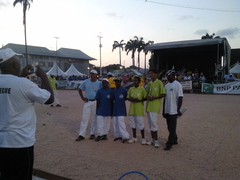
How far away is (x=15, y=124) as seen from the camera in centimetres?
212

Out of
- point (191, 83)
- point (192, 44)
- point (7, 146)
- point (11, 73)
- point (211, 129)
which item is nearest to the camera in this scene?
point (7, 146)

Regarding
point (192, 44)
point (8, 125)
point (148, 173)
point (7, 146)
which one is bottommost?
point (148, 173)

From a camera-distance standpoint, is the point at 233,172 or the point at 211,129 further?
the point at 211,129

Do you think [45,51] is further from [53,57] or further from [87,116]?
[87,116]

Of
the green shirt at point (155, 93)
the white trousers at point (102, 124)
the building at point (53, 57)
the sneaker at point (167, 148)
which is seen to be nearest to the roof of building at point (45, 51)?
the building at point (53, 57)

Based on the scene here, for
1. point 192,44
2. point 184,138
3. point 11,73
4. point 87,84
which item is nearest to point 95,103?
point 87,84

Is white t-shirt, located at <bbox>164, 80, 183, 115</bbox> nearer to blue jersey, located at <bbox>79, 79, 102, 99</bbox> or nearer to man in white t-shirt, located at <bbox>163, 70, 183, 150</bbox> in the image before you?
man in white t-shirt, located at <bbox>163, 70, 183, 150</bbox>

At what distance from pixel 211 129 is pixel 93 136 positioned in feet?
12.2

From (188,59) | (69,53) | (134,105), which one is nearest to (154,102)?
(134,105)

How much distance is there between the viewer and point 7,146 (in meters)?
2.07

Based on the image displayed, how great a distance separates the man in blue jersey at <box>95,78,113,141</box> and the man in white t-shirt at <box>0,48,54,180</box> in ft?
11.2

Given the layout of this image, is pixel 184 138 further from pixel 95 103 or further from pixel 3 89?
pixel 3 89

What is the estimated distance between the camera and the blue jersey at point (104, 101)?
5.59 metres

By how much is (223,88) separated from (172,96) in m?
15.9
